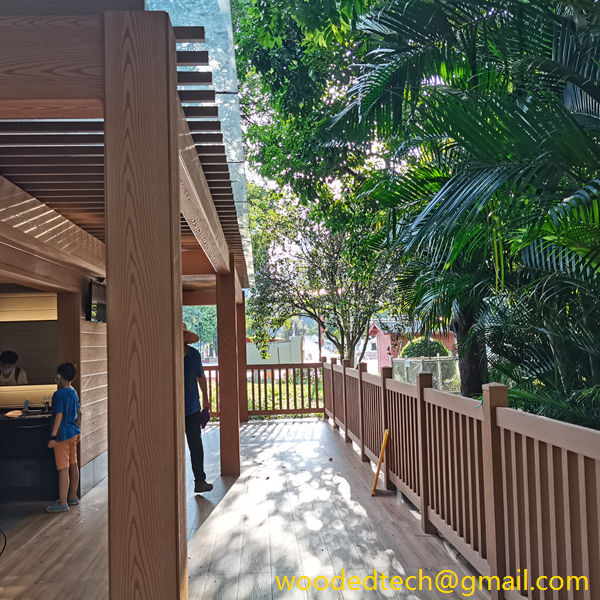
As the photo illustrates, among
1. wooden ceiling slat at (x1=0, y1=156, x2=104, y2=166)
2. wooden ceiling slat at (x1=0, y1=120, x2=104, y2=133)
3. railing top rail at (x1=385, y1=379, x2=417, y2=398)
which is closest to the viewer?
wooden ceiling slat at (x1=0, y1=120, x2=104, y2=133)

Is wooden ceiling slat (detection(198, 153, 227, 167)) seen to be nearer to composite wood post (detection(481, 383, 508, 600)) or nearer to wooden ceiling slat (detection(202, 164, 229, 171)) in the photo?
wooden ceiling slat (detection(202, 164, 229, 171))

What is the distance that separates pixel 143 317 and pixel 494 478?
80.1 inches

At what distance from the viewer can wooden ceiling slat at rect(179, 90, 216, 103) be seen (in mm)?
3113

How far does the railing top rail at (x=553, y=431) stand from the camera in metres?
Result: 2.21

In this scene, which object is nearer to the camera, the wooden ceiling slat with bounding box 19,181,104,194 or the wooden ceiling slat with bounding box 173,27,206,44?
the wooden ceiling slat with bounding box 173,27,206,44

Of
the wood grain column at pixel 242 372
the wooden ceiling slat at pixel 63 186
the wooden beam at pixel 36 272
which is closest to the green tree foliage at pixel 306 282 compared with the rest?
the wood grain column at pixel 242 372

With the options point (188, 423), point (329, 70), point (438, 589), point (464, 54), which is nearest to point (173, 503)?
point (438, 589)

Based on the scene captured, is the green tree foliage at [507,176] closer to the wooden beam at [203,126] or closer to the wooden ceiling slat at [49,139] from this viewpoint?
the wooden beam at [203,126]

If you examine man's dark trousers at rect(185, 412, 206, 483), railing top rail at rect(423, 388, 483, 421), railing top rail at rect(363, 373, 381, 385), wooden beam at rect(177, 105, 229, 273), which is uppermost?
wooden beam at rect(177, 105, 229, 273)

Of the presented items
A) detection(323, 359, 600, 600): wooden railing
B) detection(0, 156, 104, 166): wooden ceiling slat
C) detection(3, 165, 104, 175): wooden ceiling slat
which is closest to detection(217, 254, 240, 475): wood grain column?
detection(323, 359, 600, 600): wooden railing

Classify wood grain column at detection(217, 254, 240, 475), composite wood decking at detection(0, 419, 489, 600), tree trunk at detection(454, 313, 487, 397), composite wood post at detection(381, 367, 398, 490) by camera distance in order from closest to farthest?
composite wood decking at detection(0, 419, 489, 600)
tree trunk at detection(454, 313, 487, 397)
composite wood post at detection(381, 367, 398, 490)
wood grain column at detection(217, 254, 240, 475)

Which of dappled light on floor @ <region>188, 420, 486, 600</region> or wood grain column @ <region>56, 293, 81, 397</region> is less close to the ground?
wood grain column @ <region>56, 293, 81, 397</region>

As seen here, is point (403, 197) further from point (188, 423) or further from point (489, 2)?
point (188, 423)

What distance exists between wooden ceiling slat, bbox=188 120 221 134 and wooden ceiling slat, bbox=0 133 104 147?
0.53 metres
